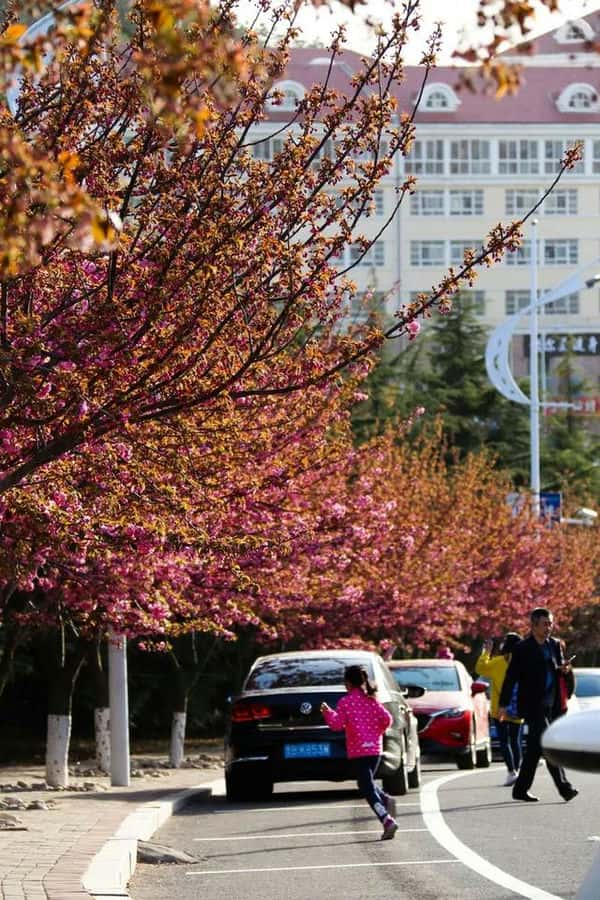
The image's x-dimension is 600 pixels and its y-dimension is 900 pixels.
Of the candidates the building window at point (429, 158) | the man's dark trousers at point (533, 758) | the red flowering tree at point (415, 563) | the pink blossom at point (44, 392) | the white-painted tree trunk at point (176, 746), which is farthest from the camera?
the building window at point (429, 158)

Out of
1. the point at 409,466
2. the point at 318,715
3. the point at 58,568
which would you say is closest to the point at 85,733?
the point at 409,466

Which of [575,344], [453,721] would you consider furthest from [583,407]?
[453,721]

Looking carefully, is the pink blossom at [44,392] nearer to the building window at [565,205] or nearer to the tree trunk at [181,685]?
the tree trunk at [181,685]

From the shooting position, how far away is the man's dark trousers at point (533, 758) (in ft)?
57.3

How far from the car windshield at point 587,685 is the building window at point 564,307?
8076 centimetres

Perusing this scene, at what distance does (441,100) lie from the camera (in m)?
112

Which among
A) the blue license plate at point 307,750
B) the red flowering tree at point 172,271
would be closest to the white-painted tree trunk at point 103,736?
the blue license plate at point 307,750

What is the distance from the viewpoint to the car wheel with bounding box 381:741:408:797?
20.6 metres

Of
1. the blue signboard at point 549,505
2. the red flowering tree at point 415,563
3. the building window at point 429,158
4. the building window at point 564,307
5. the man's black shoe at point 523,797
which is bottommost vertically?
the man's black shoe at point 523,797

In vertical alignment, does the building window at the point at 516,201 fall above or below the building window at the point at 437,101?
below

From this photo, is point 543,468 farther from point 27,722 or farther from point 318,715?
point 318,715

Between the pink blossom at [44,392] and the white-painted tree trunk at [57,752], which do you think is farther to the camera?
the white-painted tree trunk at [57,752]

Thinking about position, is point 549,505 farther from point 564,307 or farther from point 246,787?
point 564,307

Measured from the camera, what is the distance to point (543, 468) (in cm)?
7594
